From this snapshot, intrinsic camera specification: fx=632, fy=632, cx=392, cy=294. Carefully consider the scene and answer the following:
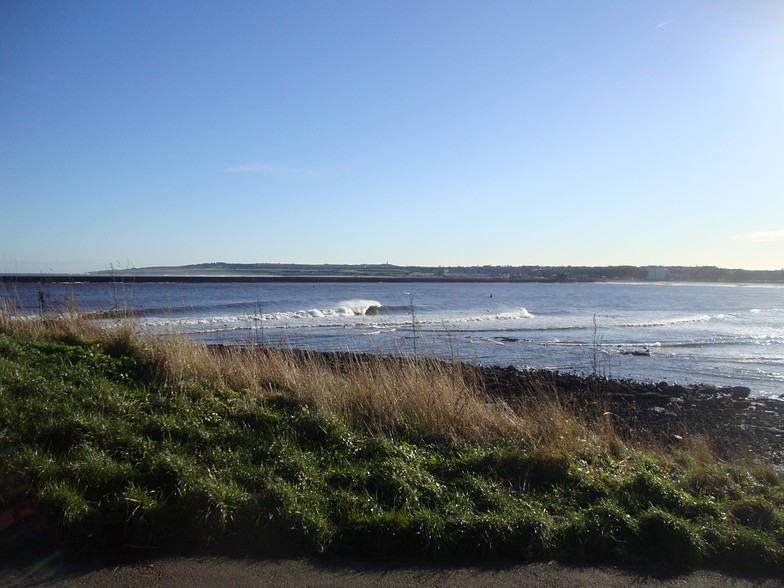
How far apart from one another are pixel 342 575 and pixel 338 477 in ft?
4.20

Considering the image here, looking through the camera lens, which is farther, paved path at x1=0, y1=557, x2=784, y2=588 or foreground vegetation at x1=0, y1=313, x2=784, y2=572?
foreground vegetation at x1=0, y1=313, x2=784, y2=572

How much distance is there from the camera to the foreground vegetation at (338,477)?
15.5ft

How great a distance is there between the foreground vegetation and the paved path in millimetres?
182

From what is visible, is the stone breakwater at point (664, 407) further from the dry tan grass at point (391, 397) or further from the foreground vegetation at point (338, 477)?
the foreground vegetation at point (338, 477)

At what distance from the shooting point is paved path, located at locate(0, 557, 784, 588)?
4.18 m

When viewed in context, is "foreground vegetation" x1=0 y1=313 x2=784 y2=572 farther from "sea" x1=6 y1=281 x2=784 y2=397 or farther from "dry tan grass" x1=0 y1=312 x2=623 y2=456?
"sea" x1=6 y1=281 x2=784 y2=397

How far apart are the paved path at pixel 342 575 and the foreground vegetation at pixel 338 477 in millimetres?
182

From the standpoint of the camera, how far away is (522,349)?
2541 centimetres

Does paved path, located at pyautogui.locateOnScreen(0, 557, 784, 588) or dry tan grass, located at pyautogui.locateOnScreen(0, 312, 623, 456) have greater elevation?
dry tan grass, located at pyautogui.locateOnScreen(0, 312, 623, 456)

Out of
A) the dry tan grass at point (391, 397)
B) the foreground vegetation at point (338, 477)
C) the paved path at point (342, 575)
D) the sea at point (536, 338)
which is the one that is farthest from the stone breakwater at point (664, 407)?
the paved path at point (342, 575)

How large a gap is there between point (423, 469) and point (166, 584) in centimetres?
249

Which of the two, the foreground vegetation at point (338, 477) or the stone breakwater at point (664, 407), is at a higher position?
the foreground vegetation at point (338, 477)

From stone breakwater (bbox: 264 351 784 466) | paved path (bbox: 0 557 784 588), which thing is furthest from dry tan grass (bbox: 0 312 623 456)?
paved path (bbox: 0 557 784 588)

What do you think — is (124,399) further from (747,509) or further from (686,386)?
(686,386)
